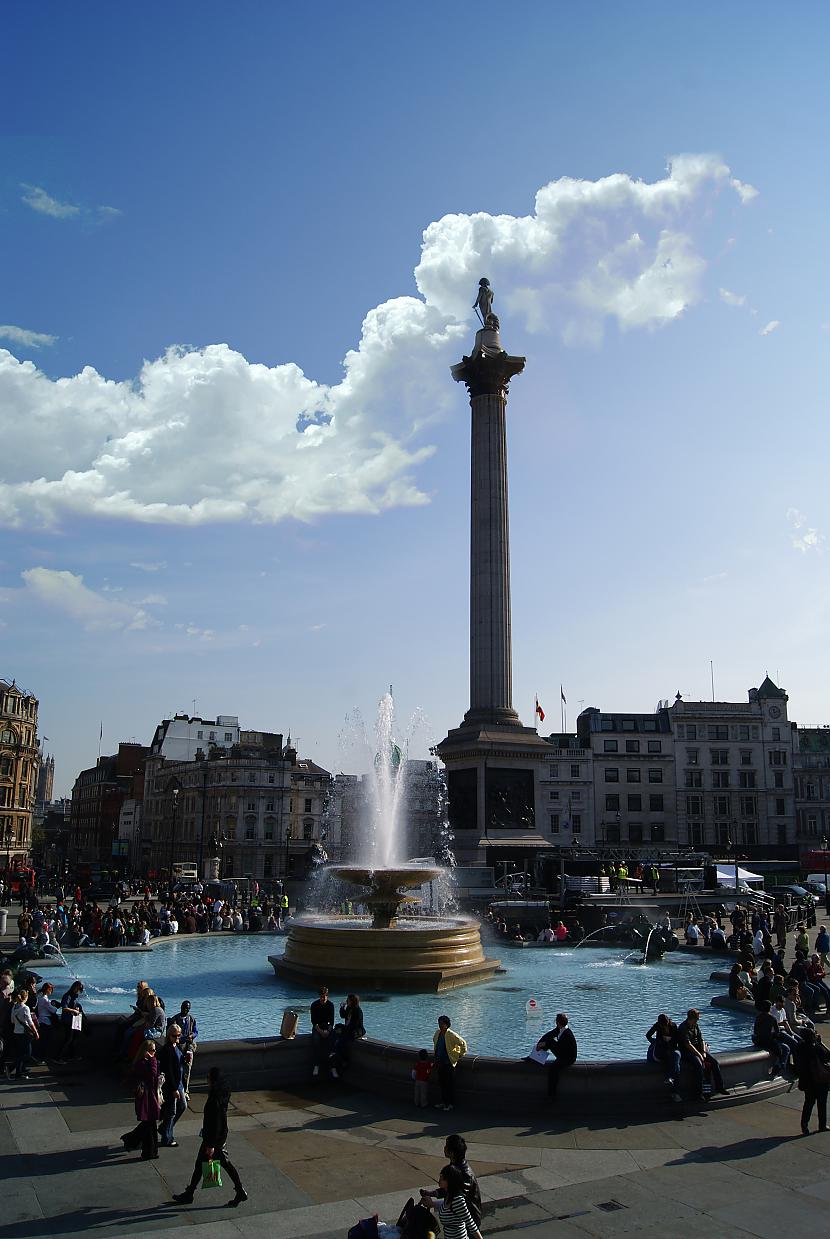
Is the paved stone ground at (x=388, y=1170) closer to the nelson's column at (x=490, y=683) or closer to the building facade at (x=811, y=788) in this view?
the nelson's column at (x=490, y=683)

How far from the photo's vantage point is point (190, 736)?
115188 millimetres

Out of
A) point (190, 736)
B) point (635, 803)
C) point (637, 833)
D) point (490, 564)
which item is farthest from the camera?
point (190, 736)

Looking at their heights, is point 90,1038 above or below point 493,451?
below

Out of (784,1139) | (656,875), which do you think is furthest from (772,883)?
(784,1139)

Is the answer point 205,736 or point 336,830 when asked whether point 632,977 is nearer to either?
point 336,830

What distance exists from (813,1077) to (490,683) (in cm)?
4165

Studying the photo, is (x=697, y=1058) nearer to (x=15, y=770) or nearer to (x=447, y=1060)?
(x=447, y=1060)

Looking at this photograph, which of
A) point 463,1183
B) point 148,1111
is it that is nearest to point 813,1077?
point 463,1183

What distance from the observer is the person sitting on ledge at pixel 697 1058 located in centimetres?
1249

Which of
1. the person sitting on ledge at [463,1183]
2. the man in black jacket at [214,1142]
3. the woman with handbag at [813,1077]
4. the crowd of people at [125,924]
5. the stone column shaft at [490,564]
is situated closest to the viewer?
the person sitting on ledge at [463,1183]

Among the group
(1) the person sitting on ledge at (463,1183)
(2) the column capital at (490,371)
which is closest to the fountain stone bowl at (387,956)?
(1) the person sitting on ledge at (463,1183)

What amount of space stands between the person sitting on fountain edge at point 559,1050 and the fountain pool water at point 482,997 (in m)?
2.96

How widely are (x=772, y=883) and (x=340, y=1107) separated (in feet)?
188

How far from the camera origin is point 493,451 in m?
56.6
